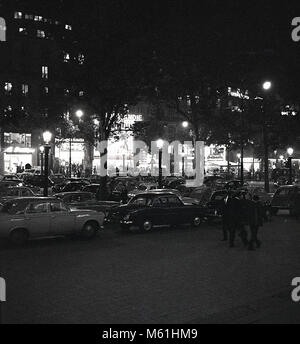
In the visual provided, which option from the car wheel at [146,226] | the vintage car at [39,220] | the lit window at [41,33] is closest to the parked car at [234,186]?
the car wheel at [146,226]

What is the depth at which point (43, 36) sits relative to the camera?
7769 centimetres

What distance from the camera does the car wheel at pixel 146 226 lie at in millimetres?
18922

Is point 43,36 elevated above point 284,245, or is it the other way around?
point 43,36

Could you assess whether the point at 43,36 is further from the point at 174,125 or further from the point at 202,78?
the point at 202,78

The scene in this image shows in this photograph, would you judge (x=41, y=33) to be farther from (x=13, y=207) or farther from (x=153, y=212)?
(x=13, y=207)

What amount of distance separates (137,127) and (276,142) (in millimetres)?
11696

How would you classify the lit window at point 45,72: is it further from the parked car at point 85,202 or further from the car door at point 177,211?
the car door at point 177,211

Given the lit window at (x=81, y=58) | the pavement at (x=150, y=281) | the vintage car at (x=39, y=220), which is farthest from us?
the lit window at (x=81, y=58)

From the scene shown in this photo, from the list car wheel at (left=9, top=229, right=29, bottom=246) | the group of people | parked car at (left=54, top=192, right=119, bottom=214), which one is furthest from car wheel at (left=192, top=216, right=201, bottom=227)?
car wheel at (left=9, top=229, right=29, bottom=246)

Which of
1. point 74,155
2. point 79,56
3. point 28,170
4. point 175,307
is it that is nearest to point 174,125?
point 74,155

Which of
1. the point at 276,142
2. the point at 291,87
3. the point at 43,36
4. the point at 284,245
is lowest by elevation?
the point at 284,245

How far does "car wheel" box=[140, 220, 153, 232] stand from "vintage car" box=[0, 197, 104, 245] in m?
2.26

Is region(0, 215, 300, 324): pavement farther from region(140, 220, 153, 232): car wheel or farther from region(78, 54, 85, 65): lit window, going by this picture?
region(78, 54, 85, 65): lit window

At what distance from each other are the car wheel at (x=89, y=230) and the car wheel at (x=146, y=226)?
2079 millimetres
